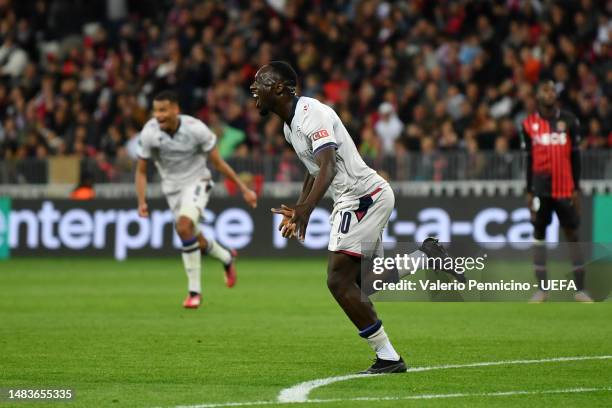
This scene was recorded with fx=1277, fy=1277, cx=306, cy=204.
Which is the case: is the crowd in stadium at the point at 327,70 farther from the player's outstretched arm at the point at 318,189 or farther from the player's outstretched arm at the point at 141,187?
the player's outstretched arm at the point at 318,189

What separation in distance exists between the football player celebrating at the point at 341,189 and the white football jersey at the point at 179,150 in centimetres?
574

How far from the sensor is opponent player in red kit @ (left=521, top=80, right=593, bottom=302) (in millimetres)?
15047

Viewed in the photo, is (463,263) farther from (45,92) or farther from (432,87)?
(45,92)

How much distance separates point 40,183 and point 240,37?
5803 millimetres

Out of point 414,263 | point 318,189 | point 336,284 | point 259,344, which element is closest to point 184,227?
point 259,344

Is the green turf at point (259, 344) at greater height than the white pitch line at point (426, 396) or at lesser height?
lesser

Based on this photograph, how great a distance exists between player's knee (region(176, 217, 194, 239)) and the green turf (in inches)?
33.7

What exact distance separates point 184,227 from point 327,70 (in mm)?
11922

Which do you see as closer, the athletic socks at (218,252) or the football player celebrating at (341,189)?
the football player celebrating at (341,189)

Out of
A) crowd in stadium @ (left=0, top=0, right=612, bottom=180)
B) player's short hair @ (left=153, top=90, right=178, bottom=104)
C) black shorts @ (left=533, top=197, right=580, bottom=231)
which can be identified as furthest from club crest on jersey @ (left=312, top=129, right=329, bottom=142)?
crowd in stadium @ (left=0, top=0, right=612, bottom=180)

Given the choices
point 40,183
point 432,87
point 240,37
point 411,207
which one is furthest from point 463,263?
point 240,37

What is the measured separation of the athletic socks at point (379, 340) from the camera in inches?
353

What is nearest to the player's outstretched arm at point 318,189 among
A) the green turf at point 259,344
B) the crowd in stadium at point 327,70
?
the green turf at point 259,344

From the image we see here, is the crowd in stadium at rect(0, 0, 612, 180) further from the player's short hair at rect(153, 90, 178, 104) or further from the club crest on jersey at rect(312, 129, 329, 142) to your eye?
the club crest on jersey at rect(312, 129, 329, 142)
